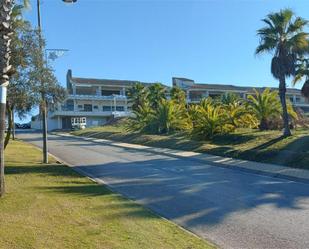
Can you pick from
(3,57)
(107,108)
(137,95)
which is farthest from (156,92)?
(3,57)

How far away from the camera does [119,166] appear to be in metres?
19.1

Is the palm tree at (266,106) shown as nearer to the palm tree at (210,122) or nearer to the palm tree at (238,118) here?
the palm tree at (238,118)

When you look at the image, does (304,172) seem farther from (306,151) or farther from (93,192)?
(93,192)

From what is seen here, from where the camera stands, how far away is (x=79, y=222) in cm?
812

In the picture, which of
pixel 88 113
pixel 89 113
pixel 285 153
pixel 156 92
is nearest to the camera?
pixel 285 153

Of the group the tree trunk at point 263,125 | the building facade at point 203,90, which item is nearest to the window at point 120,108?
the building facade at point 203,90

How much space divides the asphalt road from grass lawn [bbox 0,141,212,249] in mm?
650

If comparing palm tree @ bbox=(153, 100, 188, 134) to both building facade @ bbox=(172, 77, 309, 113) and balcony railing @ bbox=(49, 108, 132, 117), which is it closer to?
balcony railing @ bbox=(49, 108, 132, 117)

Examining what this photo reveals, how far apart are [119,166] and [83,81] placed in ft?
258

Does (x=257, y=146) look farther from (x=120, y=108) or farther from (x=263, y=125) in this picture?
(x=120, y=108)

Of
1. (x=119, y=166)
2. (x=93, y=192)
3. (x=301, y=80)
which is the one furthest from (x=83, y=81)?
(x=93, y=192)

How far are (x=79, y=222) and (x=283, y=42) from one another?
19.4 metres

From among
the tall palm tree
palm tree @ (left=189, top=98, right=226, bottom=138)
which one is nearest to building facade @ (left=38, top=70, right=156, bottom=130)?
palm tree @ (left=189, top=98, right=226, bottom=138)

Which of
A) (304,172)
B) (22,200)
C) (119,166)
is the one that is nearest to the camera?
(22,200)
